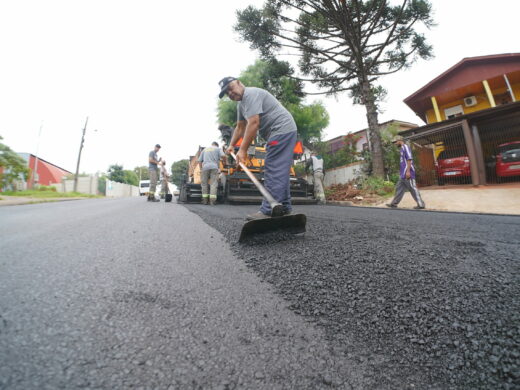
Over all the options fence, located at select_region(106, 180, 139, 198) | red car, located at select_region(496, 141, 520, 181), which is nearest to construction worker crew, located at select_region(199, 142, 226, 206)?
red car, located at select_region(496, 141, 520, 181)

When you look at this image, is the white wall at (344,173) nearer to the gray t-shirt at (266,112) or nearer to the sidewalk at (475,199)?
the sidewalk at (475,199)

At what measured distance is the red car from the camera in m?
7.54

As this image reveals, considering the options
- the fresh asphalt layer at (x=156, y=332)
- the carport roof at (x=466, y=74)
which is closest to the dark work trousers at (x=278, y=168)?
the fresh asphalt layer at (x=156, y=332)

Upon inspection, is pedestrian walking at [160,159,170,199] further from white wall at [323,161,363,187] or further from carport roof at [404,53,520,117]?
carport roof at [404,53,520,117]

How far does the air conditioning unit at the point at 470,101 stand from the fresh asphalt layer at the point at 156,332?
1743 cm

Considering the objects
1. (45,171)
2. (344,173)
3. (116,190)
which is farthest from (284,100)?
(45,171)

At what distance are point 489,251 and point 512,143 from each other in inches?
363

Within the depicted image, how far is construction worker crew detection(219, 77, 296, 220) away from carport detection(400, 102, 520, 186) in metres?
8.17

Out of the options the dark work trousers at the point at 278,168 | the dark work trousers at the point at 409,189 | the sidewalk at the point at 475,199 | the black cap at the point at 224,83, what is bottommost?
the sidewalk at the point at 475,199

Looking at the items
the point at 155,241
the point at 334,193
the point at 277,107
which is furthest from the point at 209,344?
the point at 334,193

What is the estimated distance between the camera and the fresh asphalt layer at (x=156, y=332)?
636 mm

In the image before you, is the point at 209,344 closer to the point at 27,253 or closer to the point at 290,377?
the point at 290,377

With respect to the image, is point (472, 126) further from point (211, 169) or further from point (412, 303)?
point (412, 303)

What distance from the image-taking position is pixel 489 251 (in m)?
1.80
